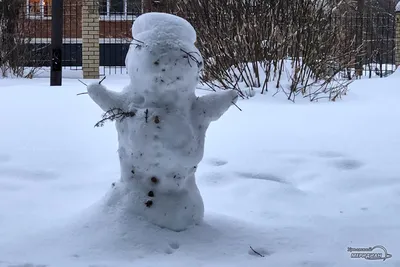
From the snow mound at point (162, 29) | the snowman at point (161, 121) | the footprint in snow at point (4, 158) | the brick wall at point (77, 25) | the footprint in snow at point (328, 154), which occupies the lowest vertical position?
the footprint in snow at point (4, 158)

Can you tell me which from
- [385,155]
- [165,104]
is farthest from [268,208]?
[385,155]

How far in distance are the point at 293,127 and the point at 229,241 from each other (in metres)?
3.06

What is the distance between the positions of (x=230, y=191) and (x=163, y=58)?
1.45 metres

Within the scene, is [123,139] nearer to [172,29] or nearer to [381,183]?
[172,29]

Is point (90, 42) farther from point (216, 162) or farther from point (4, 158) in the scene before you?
point (216, 162)

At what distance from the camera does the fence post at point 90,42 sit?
16359mm

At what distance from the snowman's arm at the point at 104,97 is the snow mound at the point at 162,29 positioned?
0.30 meters

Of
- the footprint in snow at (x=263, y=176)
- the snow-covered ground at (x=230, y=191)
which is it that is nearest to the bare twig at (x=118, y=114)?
the snow-covered ground at (x=230, y=191)

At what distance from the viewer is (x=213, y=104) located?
9.46 feet

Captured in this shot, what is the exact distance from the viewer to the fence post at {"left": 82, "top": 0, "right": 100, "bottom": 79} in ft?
53.7

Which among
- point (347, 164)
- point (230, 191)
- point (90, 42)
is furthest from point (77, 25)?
point (230, 191)

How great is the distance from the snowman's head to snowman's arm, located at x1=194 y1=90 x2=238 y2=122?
0.26 feet

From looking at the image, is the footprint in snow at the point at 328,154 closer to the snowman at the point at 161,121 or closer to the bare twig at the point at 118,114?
the snowman at the point at 161,121

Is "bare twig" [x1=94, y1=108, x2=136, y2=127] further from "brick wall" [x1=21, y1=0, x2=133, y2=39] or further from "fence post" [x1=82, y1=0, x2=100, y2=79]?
"brick wall" [x1=21, y1=0, x2=133, y2=39]
